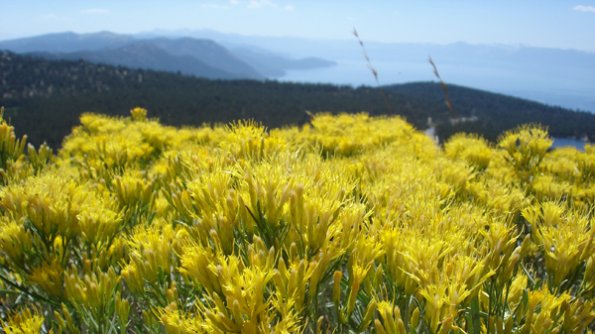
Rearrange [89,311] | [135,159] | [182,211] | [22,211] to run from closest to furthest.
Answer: [89,311] → [22,211] → [182,211] → [135,159]

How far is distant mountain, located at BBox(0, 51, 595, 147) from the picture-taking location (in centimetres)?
8106

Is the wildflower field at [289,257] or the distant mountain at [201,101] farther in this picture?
the distant mountain at [201,101]

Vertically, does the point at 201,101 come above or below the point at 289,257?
below

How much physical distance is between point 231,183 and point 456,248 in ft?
4.15

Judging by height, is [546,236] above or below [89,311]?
above

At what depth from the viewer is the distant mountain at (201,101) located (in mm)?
81062

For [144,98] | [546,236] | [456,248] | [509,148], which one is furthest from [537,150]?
[144,98]

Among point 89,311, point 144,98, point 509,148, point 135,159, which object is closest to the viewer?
point 89,311

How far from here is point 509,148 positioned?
202 inches

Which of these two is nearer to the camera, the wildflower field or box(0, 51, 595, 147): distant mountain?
the wildflower field

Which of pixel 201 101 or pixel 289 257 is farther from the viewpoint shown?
pixel 201 101

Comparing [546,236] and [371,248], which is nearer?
[371,248]

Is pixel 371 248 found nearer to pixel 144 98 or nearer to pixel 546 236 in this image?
pixel 546 236

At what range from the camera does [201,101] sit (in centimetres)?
9731
